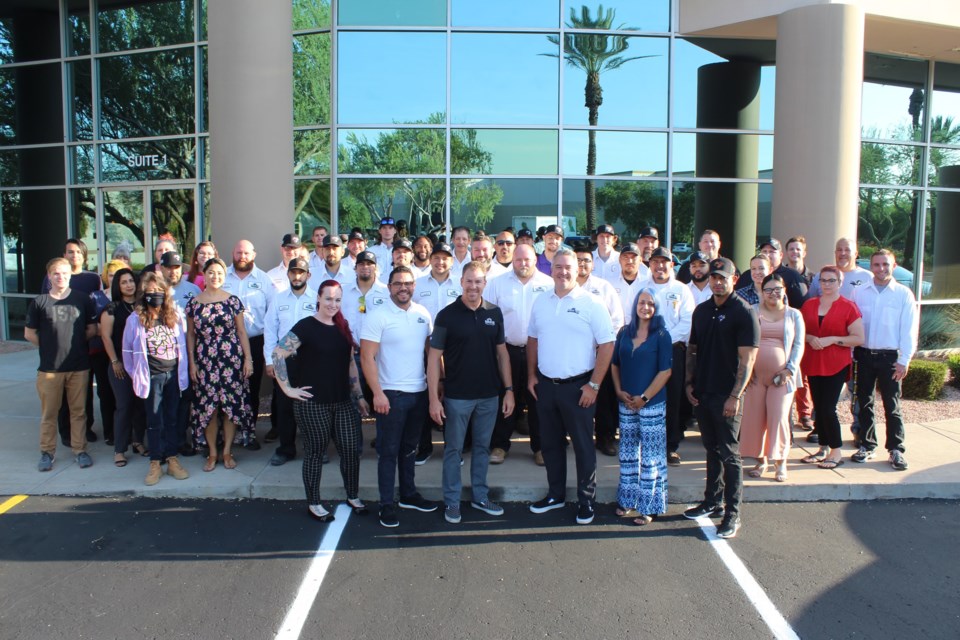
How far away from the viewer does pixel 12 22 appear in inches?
553

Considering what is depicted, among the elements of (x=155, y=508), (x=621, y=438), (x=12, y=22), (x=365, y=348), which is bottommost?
(x=155, y=508)

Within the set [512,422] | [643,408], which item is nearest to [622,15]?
[512,422]

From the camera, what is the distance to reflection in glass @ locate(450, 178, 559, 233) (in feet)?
39.2

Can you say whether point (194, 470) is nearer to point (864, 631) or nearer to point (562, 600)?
point (562, 600)

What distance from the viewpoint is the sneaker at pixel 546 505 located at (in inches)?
218

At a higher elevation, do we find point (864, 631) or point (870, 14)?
point (870, 14)

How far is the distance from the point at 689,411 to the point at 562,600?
12.2ft

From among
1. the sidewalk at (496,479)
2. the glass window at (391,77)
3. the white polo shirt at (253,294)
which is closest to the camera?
the sidewalk at (496,479)

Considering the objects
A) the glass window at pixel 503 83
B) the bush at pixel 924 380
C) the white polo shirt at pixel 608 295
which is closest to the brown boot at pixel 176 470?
the white polo shirt at pixel 608 295

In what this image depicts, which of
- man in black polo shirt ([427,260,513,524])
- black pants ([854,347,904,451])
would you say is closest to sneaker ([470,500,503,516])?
man in black polo shirt ([427,260,513,524])

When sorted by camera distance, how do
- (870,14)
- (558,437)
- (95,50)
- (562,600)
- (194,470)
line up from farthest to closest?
(95,50) < (870,14) < (194,470) < (558,437) < (562,600)

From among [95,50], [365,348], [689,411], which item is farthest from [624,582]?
[95,50]

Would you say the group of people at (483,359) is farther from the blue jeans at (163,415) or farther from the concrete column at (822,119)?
the concrete column at (822,119)

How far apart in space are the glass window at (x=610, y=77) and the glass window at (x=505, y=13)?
1.46 ft
